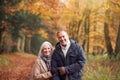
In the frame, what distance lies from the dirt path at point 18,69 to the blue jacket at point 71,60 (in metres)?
1.83

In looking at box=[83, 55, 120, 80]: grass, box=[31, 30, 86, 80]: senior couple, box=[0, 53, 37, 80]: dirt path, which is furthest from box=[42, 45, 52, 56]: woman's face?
box=[83, 55, 120, 80]: grass

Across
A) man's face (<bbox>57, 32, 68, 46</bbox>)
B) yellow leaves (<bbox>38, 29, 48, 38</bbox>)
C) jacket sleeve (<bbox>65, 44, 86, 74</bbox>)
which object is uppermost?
yellow leaves (<bbox>38, 29, 48, 38</bbox>)

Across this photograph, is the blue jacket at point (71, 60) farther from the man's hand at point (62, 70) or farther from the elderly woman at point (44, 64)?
the elderly woman at point (44, 64)

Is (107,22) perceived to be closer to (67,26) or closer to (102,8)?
A: (102,8)

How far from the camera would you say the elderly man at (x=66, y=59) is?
290 cm

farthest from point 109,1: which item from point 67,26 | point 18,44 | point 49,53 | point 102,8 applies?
point 49,53

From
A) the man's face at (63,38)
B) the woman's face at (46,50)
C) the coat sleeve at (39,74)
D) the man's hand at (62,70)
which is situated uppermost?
the man's face at (63,38)

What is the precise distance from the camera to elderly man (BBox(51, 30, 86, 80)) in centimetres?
290

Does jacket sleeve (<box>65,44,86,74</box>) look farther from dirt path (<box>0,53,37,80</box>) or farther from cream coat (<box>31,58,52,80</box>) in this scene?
dirt path (<box>0,53,37,80</box>)

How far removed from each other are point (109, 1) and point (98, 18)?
0.37 meters

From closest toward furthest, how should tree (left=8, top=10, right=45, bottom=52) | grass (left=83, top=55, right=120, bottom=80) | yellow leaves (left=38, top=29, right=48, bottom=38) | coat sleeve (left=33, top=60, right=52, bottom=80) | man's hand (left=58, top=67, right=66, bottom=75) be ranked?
1. man's hand (left=58, top=67, right=66, bottom=75)
2. coat sleeve (left=33, top=60, right=52, bottom=80)
3. grass (left=83, top=55, right=120, bottom=80)
4. yellow leaves (left=38, top=29, right=48, bottom=38)
5. tree (left=8, top=10, right=45, bottom=52)

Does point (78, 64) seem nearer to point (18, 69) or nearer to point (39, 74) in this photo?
point (39, 74)

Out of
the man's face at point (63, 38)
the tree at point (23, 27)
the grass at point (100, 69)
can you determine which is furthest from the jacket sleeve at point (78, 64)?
the tree at point (23, 27)

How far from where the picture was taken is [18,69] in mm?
4816
